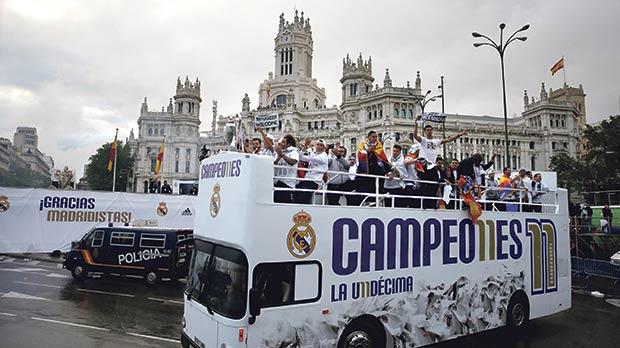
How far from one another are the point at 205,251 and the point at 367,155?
11.9ft

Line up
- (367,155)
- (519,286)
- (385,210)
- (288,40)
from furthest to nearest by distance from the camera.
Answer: (288,40)
(519,286)
(367,155)
(385,210)

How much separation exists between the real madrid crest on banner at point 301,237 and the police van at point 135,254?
383 inches

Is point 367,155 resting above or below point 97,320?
above

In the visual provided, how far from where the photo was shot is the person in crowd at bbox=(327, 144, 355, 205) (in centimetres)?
732

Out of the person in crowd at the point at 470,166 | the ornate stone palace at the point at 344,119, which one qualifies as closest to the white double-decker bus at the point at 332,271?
the person in crowd at the point at 470,166

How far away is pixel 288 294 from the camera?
19.4ft

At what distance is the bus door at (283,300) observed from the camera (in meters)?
5.61

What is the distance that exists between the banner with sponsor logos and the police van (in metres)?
3.43

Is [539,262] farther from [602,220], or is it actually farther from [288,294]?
[602,220]

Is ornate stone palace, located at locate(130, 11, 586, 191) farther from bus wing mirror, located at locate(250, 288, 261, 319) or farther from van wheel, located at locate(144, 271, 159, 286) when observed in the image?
bus wing mirror, located at locate(250, 288, 261, 319)

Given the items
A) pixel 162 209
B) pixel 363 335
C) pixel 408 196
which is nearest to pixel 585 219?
pixel 408 196

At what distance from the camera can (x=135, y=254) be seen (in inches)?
589

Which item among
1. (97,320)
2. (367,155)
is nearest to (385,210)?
(367,155)

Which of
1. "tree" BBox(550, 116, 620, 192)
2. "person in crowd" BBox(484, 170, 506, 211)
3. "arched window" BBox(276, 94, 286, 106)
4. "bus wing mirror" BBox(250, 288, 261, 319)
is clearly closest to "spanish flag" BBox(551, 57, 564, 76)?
"tree" BBox(550, 116, 620, 192)
